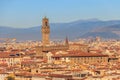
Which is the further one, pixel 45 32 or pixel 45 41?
pixel 45 32

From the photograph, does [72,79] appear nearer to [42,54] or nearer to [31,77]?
[31,77]

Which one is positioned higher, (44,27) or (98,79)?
(44,27)

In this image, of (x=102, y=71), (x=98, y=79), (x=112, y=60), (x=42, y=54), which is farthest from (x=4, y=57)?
(x=98, y=79)

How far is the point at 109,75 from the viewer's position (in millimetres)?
49344

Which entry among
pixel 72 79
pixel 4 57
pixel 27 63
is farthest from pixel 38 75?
pixel 4 57

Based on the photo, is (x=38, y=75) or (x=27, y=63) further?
(x=27, y=63)

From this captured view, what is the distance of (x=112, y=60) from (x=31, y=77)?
32.5 metres

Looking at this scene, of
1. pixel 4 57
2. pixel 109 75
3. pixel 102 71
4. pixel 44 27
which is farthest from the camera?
pixel 44 27

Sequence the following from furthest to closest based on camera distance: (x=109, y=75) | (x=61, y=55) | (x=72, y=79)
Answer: (x=61, y=55), (x=109, y=75), (x=72, y=79)

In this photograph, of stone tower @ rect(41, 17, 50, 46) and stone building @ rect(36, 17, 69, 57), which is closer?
stone building @ rect(36, 17, 69, 57)

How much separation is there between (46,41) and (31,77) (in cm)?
4635

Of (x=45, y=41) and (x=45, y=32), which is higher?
(x=45, y=32)

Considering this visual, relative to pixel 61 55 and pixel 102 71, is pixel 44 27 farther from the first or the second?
pixel 102 71

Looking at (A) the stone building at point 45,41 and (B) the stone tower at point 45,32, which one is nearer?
(A) the stone building at point 45,41
